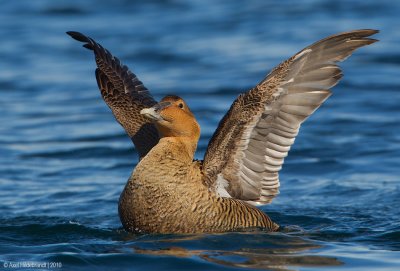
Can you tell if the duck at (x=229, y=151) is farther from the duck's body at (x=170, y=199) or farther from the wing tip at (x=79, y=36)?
the wing tip at (x=79, y=36)

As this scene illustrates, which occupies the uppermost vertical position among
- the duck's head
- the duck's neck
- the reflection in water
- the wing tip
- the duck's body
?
the wing tip

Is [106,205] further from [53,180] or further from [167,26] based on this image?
[167,26]

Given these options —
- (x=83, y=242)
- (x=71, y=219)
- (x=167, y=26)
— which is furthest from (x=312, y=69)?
(x=167, y=26)

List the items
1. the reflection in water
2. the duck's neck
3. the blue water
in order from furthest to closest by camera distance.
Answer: the duck's neck → the blue water → the reflection in water

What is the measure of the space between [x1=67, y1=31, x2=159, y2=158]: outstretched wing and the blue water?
995 millimetres

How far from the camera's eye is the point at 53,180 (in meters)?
12.3

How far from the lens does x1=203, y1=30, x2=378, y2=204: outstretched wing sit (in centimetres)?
803

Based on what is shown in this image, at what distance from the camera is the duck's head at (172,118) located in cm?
819

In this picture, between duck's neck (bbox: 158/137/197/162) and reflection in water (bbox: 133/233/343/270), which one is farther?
duck's neck (bbox: 158/137/197/162)

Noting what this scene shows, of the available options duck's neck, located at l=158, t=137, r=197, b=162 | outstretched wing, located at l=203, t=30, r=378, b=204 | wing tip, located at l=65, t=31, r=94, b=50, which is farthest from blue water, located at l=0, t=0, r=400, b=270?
wing tip, located at l=65, t=31, r=94, b=50

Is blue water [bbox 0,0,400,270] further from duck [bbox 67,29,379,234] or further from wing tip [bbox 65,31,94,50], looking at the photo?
wing tip [bbox 65,31,94,50]

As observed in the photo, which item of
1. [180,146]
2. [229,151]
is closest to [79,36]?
[180,146]

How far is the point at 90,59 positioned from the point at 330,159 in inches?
329

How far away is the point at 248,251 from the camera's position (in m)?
8.07
